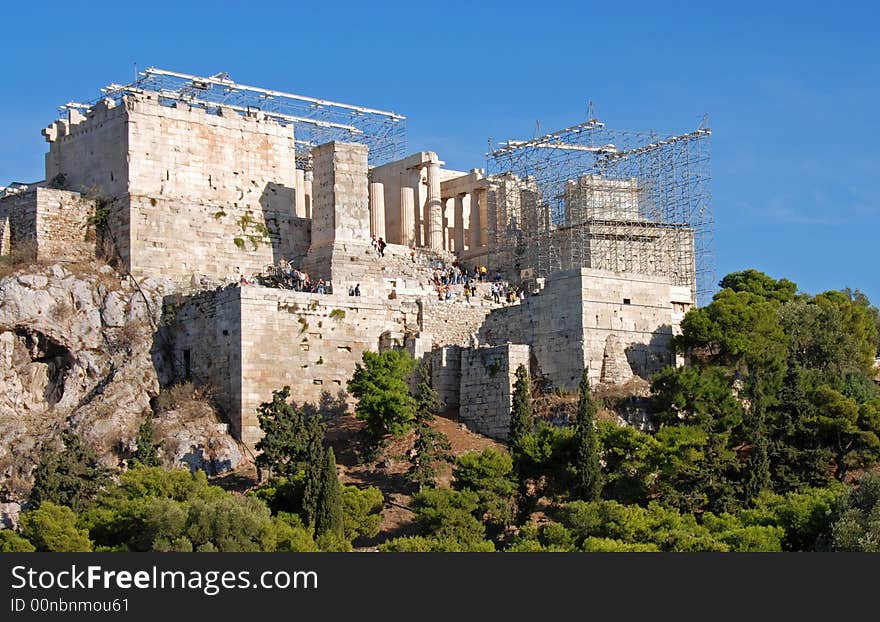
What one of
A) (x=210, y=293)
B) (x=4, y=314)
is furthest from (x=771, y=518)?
(x=4, y=314)

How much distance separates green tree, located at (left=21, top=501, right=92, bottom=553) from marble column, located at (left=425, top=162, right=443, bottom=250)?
1070 inches

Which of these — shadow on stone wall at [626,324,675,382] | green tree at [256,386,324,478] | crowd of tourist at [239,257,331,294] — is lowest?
green tree at [256,386,324,478]

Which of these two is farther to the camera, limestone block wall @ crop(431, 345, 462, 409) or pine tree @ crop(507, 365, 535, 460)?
limestone block wall @ crop(431, 345, 462, 409)

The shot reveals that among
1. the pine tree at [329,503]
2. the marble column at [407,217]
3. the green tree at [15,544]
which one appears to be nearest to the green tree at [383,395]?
the pine tree at [329,503]

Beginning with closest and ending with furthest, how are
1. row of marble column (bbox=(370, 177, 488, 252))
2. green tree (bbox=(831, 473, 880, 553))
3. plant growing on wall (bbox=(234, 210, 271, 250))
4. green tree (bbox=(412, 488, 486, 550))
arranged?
green tree (bbox=(831, 473, 880, 553)) → green tree (bbox=(412, 488, 486, 550)) → plant growing on wall (bbox=(234, 210, 271, 250)) → row of marble column (bbox=(370, 177, 488, 252))

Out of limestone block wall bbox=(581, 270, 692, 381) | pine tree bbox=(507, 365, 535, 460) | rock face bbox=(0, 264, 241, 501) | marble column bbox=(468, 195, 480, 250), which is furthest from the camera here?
marble column bbox=(468, 195, 480, 250)

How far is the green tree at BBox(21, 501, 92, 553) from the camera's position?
190 ft

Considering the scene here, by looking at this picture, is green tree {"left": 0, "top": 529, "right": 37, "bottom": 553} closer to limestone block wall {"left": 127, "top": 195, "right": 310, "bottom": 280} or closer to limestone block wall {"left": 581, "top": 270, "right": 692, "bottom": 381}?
limestone block wall {"left": 127, "top": 195, "right": 310, "bottom": 280}

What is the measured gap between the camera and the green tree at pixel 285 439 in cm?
6331

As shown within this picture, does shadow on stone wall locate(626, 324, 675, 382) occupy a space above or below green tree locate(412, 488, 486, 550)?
above

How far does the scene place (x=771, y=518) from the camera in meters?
60.2

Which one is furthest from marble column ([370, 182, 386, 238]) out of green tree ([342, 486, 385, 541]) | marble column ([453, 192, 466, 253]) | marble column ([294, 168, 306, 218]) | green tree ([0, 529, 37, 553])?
green tree ([0, 529, 37, 553])

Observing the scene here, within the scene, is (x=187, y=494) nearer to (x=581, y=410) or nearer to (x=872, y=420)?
(x=581, y=410)

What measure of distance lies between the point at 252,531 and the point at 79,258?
62.2ft
